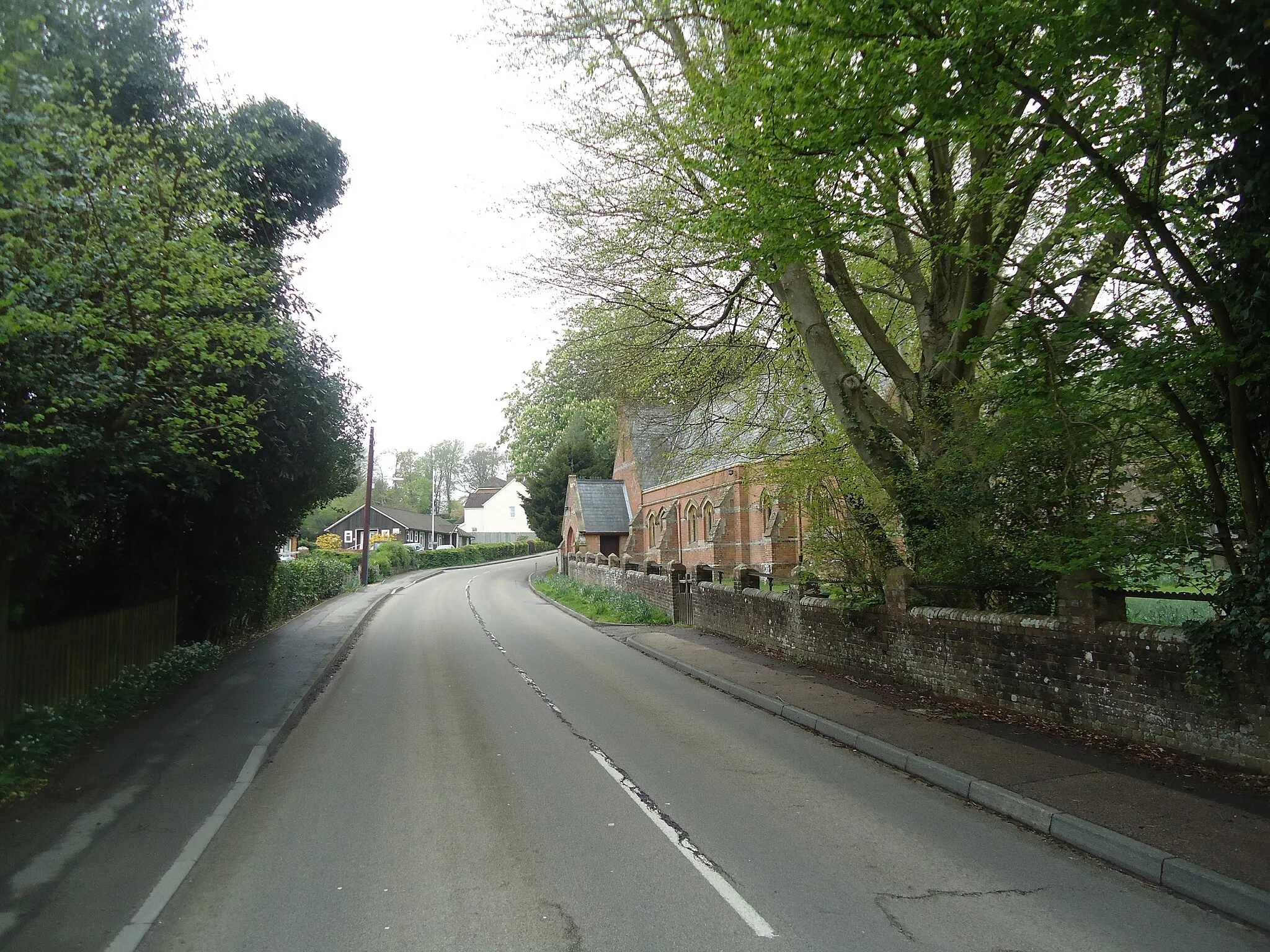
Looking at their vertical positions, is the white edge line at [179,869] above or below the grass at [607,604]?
below

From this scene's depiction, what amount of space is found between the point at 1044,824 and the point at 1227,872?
48.9 inches

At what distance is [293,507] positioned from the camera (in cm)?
1605

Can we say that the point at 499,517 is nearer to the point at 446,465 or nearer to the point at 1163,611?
the point at 446,465

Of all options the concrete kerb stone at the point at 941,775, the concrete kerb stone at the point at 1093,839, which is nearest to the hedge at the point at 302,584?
the concrete kerb stone at the point at 1093,839

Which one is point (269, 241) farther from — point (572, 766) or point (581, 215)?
point (572, 766)

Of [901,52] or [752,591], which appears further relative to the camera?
[752,591]

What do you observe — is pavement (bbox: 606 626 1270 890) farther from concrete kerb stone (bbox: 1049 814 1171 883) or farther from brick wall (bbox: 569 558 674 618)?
brick wall (bbox: 569 558 674 618)

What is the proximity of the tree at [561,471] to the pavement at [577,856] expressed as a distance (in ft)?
136

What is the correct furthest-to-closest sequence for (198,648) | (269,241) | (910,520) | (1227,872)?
(198,648) → (269,241) → (910,520) → (1227,872)

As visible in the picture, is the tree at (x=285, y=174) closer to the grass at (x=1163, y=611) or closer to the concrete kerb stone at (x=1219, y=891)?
the concrete kerb stone at (x=1219, y=891)

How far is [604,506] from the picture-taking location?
4566 centimetres

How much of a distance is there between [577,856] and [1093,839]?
11.2 ft

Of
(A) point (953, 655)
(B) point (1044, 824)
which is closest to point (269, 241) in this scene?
(A) point (953, 655)

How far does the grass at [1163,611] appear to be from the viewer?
34.2 feet
